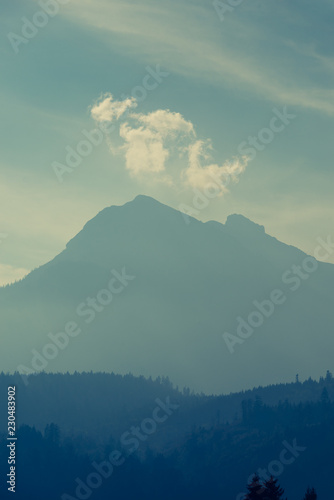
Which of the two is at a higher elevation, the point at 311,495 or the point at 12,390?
the point at 12,390

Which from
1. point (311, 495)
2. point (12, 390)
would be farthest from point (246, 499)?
point (12, 390)

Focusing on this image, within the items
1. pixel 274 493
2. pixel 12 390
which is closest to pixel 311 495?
pixel 274 493

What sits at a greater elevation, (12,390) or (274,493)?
(12,390)

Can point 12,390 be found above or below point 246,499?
above

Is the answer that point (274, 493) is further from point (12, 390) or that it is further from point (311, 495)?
point (12, 390)

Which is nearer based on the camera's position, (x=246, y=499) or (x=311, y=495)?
(x=246, y=499)

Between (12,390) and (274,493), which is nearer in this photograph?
(274,493)

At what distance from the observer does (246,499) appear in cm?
6650

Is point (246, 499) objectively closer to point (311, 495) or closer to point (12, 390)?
point (311, 495)

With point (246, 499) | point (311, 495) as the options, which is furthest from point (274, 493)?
point (311, 495)

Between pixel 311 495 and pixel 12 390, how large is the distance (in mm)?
78728

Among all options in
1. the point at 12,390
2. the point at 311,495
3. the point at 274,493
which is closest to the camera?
the point at 274,493

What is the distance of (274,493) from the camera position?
215 ft

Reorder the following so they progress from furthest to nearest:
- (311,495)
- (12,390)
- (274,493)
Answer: (12,390) < (311,495) < (274,493)
